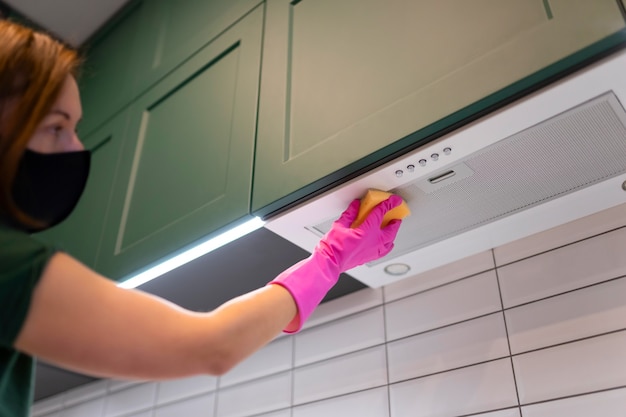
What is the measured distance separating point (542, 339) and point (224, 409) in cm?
84

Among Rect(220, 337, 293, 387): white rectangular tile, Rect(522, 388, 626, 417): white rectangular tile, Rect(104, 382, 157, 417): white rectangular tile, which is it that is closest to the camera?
Rect(522, 388, 626, 417): white rectangular tile

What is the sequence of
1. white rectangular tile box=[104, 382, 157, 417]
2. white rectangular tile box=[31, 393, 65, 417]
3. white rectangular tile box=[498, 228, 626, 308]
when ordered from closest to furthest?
1. white rectangular tile box=[498, 228, 626, 308]
2. white rectangular tile box=[104, 382, 157, 417]
3. white rectangular tile box=[31, 393, 65, 417]

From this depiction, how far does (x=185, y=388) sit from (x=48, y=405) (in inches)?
29.6

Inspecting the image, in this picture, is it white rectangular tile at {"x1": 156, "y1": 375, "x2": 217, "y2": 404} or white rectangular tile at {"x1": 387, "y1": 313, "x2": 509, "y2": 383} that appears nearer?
white rectangular tile at {"x1": 387, "y1": 313, "x2": 509, "y2": 383}

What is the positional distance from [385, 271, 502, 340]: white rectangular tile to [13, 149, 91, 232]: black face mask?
2.43 feet

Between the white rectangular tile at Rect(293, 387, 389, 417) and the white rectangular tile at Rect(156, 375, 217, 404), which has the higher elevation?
the white rectangular tile at Rect(156, 375, 217, 404)

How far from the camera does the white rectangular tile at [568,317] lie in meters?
0.98

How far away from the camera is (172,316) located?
1.93 feet

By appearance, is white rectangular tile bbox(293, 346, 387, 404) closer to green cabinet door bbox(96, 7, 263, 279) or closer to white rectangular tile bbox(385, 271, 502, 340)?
white rectangular tile bbox(385, 271, 502, 340)

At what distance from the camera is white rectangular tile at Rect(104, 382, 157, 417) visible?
171 cm

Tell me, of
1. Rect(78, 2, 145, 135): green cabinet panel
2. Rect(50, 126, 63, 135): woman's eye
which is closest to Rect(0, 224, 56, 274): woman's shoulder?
Rect(50, 126, 63, 135): woman's eye

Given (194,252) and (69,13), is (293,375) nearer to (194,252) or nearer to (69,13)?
(194,252)

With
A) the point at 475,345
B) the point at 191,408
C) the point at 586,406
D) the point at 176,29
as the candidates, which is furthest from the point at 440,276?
the point at 176,29

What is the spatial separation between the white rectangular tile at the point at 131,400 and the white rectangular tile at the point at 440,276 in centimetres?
84
